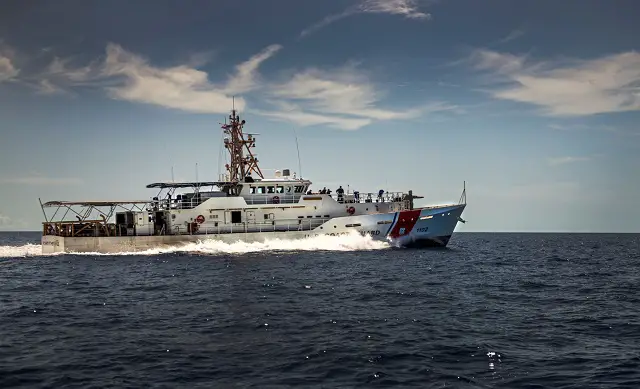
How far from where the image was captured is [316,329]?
15.1 meters

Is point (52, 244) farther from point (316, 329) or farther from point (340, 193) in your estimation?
point (316, 329)

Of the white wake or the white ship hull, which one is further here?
the white ship hull

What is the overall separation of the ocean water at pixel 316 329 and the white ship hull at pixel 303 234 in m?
12.0

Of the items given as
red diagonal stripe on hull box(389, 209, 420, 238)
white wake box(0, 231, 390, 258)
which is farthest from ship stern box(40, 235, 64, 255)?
red diagonal stripe on hull box(389, 209, 420, 238)

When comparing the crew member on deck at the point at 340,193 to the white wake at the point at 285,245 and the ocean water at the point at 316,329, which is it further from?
the ocean water at the point at 316,329

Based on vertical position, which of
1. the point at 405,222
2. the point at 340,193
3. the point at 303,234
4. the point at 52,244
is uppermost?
the point at 340,193

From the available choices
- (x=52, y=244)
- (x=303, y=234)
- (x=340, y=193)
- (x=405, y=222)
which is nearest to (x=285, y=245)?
(x=303, y=234)

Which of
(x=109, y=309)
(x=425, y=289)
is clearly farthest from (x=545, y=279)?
(x=109, y=309)

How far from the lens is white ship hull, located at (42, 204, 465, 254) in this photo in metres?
42.0

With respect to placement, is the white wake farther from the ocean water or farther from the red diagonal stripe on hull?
the ocean water

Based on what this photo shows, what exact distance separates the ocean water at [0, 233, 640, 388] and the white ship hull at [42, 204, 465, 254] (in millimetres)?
12000

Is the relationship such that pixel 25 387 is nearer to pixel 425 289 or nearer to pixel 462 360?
pixel 462 360

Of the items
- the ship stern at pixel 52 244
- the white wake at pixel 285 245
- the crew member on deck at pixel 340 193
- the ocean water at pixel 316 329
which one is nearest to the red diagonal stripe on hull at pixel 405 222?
the white wake at pixel 285 245

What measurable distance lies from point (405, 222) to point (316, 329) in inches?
1143
